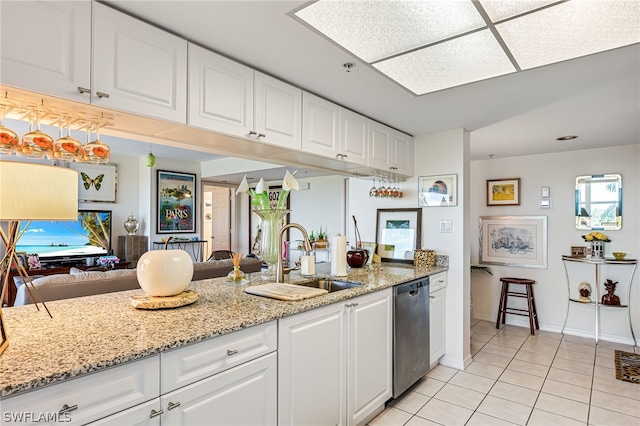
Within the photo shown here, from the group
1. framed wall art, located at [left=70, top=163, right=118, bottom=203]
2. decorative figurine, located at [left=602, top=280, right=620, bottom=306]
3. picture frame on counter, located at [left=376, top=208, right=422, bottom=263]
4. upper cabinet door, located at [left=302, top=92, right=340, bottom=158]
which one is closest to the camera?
upper cabinet door, located at [left=302, top=92, right=340, bottom=158]

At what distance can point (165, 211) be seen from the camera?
20.2 ft

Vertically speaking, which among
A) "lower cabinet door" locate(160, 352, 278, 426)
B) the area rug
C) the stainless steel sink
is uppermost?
the stainless steel sink

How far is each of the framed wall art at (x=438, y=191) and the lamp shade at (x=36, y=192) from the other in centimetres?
303

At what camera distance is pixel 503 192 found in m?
4.86

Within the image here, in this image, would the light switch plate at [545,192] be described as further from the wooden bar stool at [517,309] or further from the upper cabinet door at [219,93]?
the upper cabinet door at [219,93]

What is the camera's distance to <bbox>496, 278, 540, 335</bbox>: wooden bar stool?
4375 millimetres

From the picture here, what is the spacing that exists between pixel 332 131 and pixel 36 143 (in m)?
1.75

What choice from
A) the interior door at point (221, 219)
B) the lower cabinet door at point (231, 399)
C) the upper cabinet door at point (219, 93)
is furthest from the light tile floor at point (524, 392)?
the interior door at point (221, 219)

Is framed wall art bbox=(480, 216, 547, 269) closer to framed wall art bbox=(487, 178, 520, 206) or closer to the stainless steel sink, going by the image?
framed wall art bbox=(487, 178, 520, 206)

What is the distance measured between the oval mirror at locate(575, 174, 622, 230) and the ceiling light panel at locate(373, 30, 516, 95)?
3.09 metres

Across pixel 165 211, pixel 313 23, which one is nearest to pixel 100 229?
pixel 165 211

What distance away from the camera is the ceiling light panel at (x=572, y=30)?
147 centimetres

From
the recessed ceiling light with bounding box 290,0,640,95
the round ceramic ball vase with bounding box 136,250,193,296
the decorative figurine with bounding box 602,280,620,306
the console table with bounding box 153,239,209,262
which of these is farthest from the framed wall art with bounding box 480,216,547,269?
the console table with bounding box 153,239,209,262

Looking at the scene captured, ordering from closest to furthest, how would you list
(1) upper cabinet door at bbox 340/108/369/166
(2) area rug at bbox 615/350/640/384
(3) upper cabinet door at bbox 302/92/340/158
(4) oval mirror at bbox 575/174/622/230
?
1. (3) upper cabinet door at bbox 302/92/340/158
2. (1) upper cabinet door at bbox 340/108/369/166
3. (2) area rug at bbox 615/350/640/384
4. (4) oval mirror at bbox 575/174/622/230
